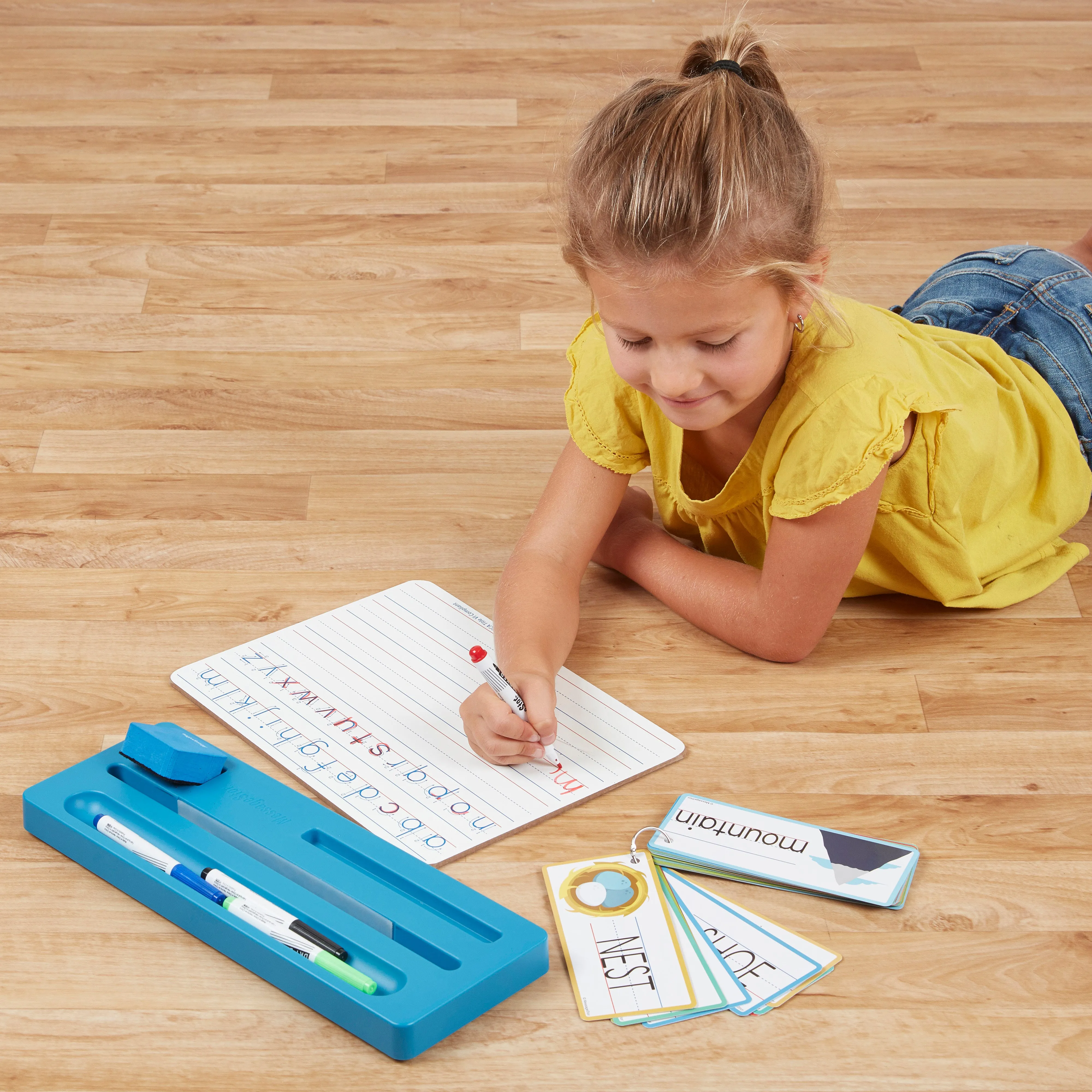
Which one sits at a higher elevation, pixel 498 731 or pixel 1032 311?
pixel 1032 311

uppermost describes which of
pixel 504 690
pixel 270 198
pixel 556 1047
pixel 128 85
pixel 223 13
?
pixel 223 13

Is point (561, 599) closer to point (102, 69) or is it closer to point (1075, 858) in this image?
point (1075, 858)

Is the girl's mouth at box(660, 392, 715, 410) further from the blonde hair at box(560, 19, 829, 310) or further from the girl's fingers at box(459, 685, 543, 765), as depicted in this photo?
the girl's fingers at box(459, 685, 543, 765)

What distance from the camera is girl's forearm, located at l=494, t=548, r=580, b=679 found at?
1.02 m

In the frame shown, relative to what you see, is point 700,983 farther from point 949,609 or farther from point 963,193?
point 963,193

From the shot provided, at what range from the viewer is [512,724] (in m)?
0.94

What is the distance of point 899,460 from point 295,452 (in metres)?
0.61

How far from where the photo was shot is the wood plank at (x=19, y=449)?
4.42 feet

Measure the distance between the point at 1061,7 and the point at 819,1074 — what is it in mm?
2269

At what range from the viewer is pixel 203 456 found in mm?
1376

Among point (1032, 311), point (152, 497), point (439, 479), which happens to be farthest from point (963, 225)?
point (152, 497)

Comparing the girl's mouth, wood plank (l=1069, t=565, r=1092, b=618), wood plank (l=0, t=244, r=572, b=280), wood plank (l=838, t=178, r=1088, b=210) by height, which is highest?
wood plank (l=838, t=178, r=1088, b=210)

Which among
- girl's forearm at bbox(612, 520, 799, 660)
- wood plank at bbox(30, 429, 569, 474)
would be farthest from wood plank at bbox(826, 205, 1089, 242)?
girl's forearm at bbox(612, 520, 799, 660)

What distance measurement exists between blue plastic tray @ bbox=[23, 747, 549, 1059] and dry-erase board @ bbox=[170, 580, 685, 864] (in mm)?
49
